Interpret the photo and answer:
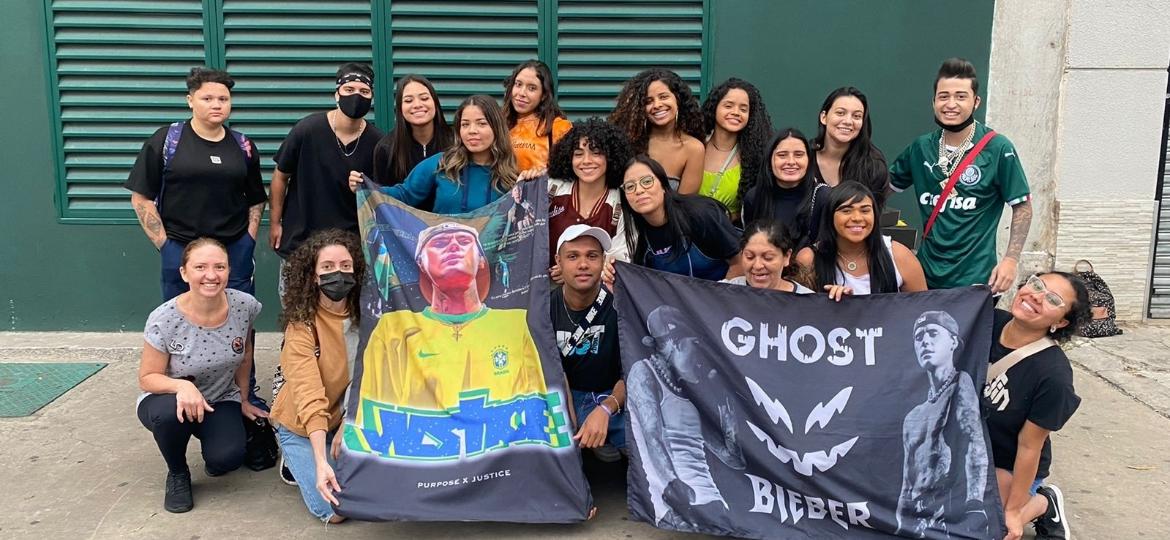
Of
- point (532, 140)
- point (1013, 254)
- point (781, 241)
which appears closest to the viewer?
point (781, 241)

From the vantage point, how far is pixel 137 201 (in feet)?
16.3

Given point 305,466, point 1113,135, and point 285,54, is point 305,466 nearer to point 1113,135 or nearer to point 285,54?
point 285,54

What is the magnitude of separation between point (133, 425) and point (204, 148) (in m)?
1.61

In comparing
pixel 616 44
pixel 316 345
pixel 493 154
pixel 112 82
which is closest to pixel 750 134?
pixel 493 154

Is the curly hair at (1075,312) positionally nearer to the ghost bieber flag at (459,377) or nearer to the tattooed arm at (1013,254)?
the tattooed arm at (1013,254)

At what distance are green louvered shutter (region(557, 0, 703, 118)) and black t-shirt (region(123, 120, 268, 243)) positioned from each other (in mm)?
2578

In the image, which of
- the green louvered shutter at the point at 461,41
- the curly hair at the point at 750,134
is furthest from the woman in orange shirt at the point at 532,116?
the green louvered shutter at the point at 461,41

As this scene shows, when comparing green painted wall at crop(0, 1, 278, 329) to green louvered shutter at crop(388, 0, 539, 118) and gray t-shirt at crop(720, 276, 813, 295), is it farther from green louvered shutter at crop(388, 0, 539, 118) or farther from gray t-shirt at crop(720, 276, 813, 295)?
gray t-shirt at crop(720, 276, 813, 295)

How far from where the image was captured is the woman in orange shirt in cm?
503

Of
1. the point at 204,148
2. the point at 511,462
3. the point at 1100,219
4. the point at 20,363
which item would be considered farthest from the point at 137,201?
the point at 1100,219

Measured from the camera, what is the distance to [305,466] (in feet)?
13.8

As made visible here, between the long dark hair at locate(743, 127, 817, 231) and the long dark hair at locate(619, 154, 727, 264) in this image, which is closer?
the long dark hair at locate(619, 154, 727, 264)

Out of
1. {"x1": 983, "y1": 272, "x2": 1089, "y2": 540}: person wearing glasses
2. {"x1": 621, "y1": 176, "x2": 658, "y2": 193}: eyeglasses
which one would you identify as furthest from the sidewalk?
{"x1": 621, "y1": 176, "x2": 658, "y2": 193}: eyeglasses

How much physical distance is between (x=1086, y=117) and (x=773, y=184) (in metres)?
3.63
